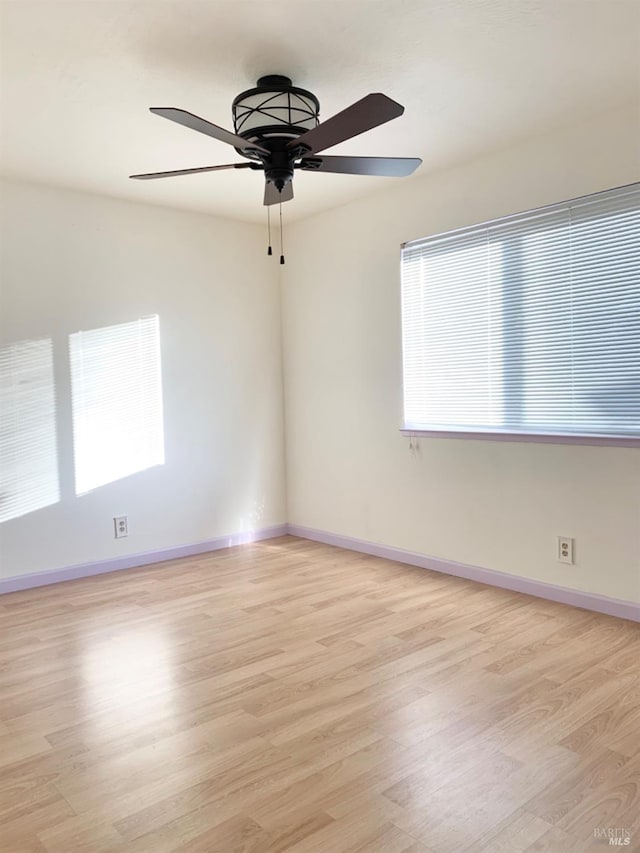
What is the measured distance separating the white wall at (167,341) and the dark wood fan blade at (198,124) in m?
2.18

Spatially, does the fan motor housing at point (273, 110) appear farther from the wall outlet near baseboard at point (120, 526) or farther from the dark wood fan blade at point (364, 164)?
the wall outlet near baseboard at point (120, 526)

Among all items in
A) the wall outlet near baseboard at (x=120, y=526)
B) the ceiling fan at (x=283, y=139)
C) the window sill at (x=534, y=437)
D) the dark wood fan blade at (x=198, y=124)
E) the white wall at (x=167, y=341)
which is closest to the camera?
the dark wood fan blade at (x=198, y=124)

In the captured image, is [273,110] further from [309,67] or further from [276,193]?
[276,193]

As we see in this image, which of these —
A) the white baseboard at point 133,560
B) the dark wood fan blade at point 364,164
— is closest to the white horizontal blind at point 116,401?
the white baseboard at point 133,560

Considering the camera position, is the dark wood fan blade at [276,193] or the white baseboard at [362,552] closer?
the dark wood fan blade at [276,193]

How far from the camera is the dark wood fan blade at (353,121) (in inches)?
78.9

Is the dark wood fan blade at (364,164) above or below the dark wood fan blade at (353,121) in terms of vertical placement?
above

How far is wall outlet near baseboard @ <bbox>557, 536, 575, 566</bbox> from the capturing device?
3398mm

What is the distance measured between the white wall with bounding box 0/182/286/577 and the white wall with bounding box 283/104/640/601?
0.99ft

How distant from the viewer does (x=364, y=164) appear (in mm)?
2633

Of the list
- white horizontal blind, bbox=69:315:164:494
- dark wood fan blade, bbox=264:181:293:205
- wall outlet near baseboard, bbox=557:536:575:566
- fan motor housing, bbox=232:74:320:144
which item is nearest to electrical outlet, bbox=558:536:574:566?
wall outlet near baseboard, bbox=557:536:575:566

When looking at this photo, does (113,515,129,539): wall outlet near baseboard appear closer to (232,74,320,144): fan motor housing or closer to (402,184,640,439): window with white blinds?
(402,184,640,439): window with white blinds

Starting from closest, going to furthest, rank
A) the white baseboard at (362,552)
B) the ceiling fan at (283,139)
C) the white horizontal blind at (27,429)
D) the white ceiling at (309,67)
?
the white ceiling at (309,67), the ceiling fan at (283,139), the white baseboard at (362,552), the white horizontal blind at (27,429)

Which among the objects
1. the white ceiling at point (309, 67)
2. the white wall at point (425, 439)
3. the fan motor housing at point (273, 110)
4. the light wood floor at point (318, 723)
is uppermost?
the white ceiling at point (309, 67)
